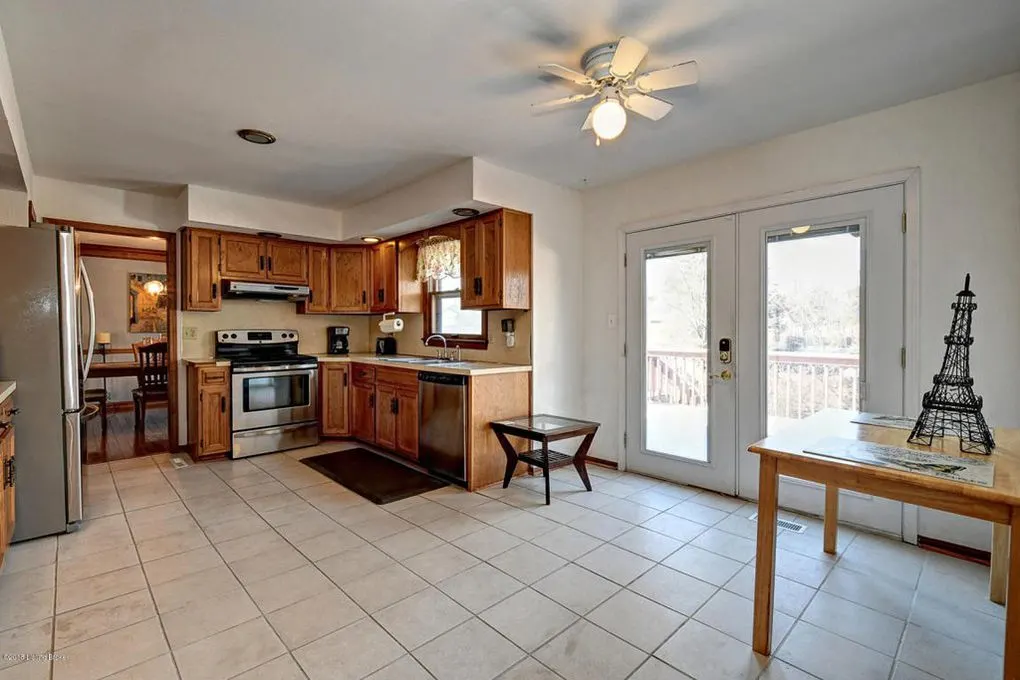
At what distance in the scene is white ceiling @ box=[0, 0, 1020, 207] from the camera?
1.94 meters

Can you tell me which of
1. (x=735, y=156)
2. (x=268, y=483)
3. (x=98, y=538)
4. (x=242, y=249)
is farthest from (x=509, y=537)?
(x=242, y=249)

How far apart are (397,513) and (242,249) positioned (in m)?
3.22

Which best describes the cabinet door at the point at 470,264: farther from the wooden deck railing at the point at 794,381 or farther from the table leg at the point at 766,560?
the table leg at the point at 766,560

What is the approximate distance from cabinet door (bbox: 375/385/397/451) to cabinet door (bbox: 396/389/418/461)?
0.24 feet

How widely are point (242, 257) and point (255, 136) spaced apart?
1.95 metres

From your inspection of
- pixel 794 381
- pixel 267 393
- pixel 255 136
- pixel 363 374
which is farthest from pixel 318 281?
pixel 794 381

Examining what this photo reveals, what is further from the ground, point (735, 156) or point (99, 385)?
point (735, 156)

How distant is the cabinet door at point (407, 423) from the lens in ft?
13.5

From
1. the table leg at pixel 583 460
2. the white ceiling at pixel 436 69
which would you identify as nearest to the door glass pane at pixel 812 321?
the white ceiling at pixel 436 69

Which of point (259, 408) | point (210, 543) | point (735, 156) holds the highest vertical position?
point (735, 156)

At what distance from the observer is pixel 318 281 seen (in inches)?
208

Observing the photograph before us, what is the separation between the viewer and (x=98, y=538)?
2764 millimetres

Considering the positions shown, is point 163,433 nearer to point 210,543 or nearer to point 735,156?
point 210,543

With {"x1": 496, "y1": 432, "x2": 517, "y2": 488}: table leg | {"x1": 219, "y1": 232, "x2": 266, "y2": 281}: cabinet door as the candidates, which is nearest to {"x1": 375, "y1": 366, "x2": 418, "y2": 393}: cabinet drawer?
{"x1": 496, "y1": 432, "x2": 517, "y2": 488}: table leg
